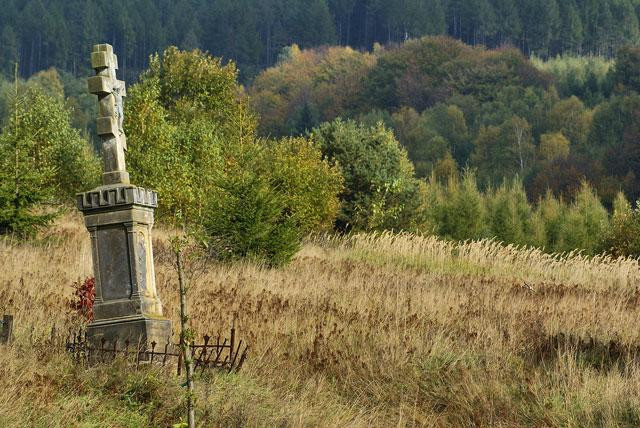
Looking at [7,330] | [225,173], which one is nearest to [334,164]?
[225,173]

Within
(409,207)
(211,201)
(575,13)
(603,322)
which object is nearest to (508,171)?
(409,207)

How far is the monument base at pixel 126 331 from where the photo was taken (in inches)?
419

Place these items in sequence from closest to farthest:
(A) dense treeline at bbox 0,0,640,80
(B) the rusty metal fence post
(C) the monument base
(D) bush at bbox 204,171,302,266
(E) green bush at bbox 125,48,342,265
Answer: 1. (B) the rusty metal fence post
2. (C) the monument base
3. (D) bush at bbox 204,171,302,266
4. (E) green bush at bbox 125,48,342,265
5. (A) dense treeline at bbox 0,0,640,80

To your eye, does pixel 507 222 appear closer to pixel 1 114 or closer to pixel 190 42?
pixel 1 114

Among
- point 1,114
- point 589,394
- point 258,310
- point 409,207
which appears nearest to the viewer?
point 589,394

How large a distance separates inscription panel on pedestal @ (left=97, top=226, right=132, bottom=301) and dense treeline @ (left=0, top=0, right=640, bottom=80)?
144 m

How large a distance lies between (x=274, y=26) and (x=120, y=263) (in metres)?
176

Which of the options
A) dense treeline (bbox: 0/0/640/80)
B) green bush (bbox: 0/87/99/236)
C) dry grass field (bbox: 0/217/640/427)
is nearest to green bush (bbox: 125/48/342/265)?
dry grass field (bbox: 0/217/640/427)

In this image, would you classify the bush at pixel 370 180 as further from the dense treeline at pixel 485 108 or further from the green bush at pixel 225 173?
the dense treeline at pixel 485 108

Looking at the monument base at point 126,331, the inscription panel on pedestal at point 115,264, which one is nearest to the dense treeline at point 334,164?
the monument base at point 126,331

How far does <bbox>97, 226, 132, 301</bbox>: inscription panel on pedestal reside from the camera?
10930mm

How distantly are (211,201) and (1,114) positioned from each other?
85225 millimetres

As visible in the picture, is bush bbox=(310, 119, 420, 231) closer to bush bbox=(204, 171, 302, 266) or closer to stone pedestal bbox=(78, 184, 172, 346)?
bush bbox=(204, 171, 302, 266)

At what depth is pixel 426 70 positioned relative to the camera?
119 m
